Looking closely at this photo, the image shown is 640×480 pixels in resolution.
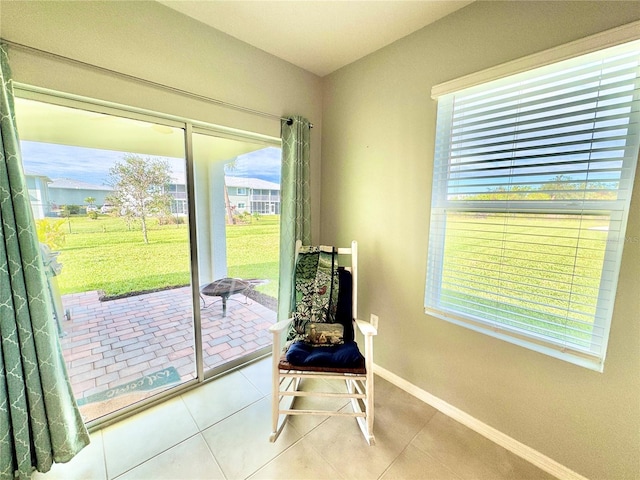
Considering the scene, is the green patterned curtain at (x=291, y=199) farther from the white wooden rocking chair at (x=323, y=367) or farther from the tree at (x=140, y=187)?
the tree at (x=140, y=187)

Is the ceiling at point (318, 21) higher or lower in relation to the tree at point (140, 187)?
higher

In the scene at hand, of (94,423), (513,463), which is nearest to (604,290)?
(513,463)

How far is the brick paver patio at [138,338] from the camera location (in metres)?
1.52

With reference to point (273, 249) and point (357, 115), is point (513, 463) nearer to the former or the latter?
point (273, 249)

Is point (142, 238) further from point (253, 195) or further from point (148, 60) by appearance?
point (148, 60)

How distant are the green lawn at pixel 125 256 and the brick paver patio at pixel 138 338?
0.08 metres

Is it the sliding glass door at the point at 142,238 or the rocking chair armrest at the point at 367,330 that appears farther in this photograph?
the rocking chair armrest at the point at 367,330

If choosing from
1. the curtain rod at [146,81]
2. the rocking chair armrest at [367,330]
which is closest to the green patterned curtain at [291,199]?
the curtain rod at [146,81]

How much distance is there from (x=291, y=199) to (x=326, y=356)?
1236 mm

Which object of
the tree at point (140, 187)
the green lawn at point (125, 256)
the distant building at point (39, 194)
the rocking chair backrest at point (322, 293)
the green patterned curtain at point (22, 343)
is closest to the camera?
the green patterned curtain at point (22, 343)

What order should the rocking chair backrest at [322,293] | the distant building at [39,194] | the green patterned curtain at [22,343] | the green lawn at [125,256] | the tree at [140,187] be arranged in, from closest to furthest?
the green patterned curtain at [22,343] → the distant building at [39,194] → the green lawn at [125,256] → the tree at [140,187] → the rocking chair backrest at [322,293]

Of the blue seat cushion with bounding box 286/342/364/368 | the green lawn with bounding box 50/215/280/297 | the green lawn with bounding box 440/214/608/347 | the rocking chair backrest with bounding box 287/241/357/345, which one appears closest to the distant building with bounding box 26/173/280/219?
the green lawn with bounding box 50/215/280/297

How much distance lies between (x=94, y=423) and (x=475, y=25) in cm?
323

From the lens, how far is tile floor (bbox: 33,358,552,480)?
4.27 ft
